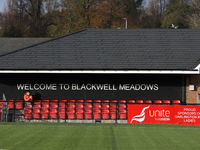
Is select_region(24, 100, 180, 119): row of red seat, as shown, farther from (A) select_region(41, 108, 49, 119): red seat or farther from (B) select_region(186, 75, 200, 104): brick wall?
(B) select_region(186, 75, 200, 104): brick wall

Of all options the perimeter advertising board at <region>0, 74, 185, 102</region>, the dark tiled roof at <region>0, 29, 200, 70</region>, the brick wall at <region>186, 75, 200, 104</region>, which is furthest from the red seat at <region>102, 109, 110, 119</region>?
the brick wall at <region>186, 75, 200, 104</region>

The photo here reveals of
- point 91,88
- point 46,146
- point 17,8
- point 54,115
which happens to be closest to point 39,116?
point 54,115

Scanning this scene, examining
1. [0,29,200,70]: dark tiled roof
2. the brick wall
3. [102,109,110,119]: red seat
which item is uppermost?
[0,29,200,70]: dark tiled roof

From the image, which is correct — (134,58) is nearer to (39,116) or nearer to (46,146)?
(39,116)

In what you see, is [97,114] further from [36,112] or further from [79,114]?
[36,112]

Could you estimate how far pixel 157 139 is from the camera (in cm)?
1399

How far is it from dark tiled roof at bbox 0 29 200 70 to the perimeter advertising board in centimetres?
111

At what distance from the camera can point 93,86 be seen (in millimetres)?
23859

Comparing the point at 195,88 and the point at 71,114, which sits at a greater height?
the point at 195,88

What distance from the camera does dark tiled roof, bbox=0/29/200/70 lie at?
2292 cm

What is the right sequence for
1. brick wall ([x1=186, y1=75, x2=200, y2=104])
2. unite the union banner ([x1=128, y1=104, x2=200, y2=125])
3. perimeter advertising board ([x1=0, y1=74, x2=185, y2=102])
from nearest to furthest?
unite the union banner ([x1=128, y1=104, x2=200, y2=125])
brick wall ([x1=186, y1=75, x2=200, y2=104])
perimeter advertising board ([x1=0, y1=74, x2=185, y2=102])

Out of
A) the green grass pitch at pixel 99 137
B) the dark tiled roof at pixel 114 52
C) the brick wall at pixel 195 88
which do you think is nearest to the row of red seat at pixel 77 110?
the green grass pitch at pixel 99 137

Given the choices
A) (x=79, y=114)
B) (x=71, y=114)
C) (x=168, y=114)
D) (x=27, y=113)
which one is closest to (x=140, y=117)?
(x=168, y=114)

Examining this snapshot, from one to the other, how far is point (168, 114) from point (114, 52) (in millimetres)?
7077
